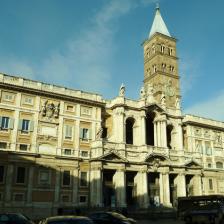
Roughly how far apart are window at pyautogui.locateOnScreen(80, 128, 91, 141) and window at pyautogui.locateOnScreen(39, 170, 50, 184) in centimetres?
661

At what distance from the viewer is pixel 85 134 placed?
41.5 meters

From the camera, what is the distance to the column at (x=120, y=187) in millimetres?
39375

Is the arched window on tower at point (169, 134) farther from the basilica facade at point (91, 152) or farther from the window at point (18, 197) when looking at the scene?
the window at point (18, 197)

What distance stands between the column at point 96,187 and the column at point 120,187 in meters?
2.62

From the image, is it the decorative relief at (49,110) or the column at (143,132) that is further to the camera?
the column at (143,132)

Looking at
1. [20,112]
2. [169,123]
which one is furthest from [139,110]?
[20,112]

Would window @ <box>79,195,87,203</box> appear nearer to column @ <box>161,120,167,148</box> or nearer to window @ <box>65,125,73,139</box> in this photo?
window @ <box>65,125,73,139</box>

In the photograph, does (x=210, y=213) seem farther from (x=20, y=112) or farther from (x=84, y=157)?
(x=20, y=112)

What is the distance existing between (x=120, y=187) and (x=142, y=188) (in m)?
3.40

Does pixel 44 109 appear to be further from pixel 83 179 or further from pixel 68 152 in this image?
pixel 83 179

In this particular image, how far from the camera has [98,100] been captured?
1703 inches

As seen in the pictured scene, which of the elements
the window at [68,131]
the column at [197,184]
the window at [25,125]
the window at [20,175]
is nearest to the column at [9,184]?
the window at [20,175]

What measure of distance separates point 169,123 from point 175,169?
7342 millimetres

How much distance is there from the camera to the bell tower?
57.7 m
